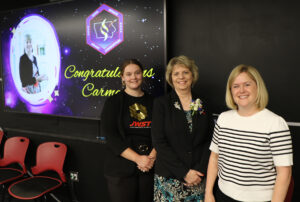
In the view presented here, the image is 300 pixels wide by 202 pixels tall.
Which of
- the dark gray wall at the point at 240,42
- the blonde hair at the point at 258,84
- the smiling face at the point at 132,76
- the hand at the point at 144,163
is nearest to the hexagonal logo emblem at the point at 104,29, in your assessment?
the dark gray wall at the point at 240,42

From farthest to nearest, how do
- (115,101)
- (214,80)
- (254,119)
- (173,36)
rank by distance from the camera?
(173,36), (214,80), (115,101), (254,119)

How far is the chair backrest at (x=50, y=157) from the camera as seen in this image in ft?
9.37

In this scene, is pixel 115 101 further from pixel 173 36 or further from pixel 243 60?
pixel 243 60

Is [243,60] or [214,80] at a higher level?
[243,60]

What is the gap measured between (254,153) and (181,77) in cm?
71

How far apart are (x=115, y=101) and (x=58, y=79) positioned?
1369mm

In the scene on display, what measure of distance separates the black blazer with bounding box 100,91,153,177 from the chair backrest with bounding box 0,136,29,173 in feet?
5.90

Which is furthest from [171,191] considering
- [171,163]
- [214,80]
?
[214,80]

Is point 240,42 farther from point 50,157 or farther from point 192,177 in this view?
point 50,157

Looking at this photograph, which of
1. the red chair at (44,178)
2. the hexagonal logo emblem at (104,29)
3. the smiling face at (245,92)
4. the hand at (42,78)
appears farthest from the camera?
the hand at (42,78)

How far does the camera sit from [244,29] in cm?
208

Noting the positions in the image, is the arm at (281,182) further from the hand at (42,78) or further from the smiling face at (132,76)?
the hand at (42,78)

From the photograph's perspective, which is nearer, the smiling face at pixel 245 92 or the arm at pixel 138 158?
the smiling face at pixel 245 92

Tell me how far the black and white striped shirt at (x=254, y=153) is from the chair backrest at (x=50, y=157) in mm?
2091
